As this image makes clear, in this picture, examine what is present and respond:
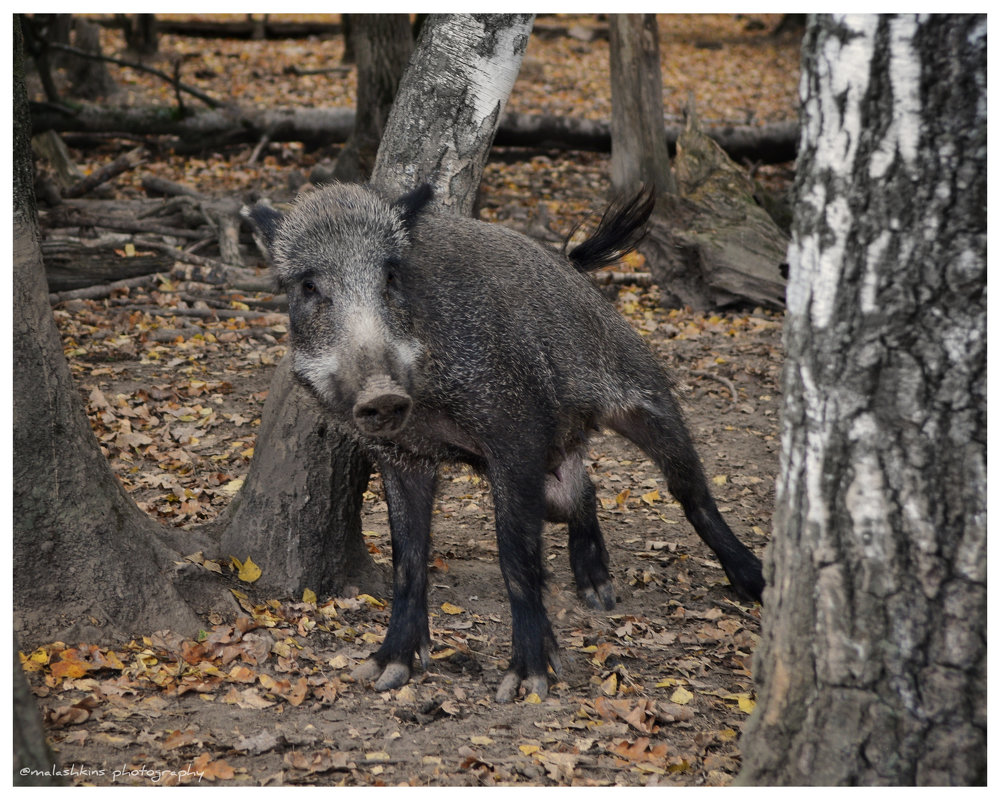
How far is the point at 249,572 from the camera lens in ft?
16.0

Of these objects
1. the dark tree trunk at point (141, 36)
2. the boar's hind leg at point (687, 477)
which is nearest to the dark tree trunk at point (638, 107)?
the boar's hind leg at point (687, 477)

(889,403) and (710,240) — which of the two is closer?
(889,403)

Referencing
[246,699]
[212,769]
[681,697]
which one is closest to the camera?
[212,769]

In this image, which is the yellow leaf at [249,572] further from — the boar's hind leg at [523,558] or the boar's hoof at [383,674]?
the boar's hind leg at [523,558]

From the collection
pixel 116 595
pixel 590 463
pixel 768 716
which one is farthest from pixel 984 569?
pixel 590 463

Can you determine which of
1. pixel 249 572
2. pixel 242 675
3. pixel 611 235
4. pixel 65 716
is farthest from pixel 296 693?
pixel 611 235

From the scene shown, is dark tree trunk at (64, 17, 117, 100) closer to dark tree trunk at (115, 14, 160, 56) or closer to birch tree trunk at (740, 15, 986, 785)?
dark tree trunk at (115, 14, 160, 56)

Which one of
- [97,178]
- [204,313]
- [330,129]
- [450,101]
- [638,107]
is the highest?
[330,129]

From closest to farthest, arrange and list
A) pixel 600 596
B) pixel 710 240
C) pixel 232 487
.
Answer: pixel 600 596 → pixel 232 487 → pixel 710 240

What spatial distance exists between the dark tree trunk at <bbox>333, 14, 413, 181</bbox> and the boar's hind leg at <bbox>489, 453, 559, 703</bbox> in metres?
6.78

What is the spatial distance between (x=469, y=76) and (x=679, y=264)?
502 cm

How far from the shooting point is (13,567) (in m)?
3.96

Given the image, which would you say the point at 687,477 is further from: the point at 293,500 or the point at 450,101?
the point at 450,101

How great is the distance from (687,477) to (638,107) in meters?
6.11
